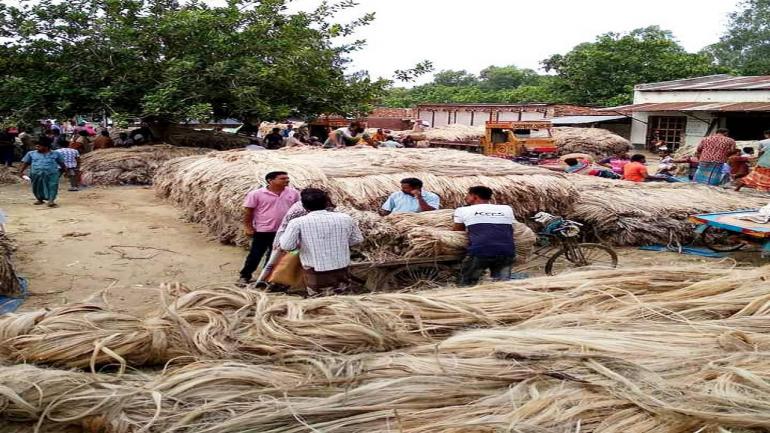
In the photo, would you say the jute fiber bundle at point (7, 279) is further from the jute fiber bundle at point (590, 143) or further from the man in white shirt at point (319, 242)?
the jute fiber bundle at point (590, 143)

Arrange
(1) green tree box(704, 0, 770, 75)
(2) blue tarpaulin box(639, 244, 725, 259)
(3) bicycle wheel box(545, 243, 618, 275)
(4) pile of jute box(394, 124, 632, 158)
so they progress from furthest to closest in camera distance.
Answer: (1) green tree box(704, 0, 770, 75) → (4) pile of jute box(394, 124, 632, 158) → (2) blue tarpaulin box(639, 244, 725, 259) → (3) bicycle wheel box(545, 243, 618, 275)

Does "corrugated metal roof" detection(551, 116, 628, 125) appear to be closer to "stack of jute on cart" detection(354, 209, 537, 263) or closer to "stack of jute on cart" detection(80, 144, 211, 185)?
"stack of jute on cart" detection(80, 144, 211, 185)

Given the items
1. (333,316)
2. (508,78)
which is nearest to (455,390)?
(333,316)

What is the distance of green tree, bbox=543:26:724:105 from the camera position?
31.2m

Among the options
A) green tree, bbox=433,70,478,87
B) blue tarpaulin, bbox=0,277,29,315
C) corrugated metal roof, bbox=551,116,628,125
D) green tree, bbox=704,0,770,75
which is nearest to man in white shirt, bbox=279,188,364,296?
blue tarpaulin, bbox=0,277,29,315

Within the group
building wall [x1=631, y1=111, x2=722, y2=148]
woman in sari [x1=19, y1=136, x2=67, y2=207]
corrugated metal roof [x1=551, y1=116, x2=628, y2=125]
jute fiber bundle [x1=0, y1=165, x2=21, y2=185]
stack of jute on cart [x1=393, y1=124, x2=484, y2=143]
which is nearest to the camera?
woman in sari [x1=19, y1=136, x2=67, y2=207]

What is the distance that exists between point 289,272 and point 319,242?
476 millimetres

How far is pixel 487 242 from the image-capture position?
18.6ft

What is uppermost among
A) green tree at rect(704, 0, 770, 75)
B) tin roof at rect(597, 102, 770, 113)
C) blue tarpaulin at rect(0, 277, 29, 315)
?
green tree at rect(704, 0, 770, 75)

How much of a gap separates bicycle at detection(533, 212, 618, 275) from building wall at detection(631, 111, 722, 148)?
1727 cm

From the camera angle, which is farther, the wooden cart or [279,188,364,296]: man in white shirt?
the wooden cart

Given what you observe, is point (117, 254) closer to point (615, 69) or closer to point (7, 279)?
point (7, 279)

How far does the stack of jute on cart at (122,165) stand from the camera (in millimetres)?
13195

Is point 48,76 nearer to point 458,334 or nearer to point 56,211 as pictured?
point 56,211
